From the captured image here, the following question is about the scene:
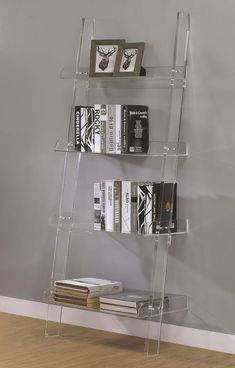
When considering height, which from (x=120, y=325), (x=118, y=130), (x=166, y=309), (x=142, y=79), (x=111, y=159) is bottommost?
(x=120, y=325)

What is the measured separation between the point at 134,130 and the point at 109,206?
1.29 feet

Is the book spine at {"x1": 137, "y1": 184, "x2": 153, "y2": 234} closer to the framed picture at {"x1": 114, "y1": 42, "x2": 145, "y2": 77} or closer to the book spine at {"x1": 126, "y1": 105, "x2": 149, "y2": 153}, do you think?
the book spine at {"x1": 126, "y1": 105, "x2": 149, "y2": 153}

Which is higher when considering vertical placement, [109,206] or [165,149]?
[165,149]

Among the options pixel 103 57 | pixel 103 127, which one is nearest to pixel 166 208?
pixel 103 127

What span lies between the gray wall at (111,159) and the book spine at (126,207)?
234 millimetres

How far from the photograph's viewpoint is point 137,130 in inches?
152

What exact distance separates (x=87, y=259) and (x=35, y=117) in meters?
0.87

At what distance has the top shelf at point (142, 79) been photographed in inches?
150

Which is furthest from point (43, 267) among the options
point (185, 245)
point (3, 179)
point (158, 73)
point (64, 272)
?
point (158, 73)

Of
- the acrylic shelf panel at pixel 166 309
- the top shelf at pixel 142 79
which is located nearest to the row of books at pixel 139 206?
the acrylic shelf panel at pixel 166 309

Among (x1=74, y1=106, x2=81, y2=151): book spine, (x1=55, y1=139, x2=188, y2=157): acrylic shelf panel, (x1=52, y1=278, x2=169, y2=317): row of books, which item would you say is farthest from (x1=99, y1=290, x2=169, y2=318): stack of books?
(x1=74, y1=106, x2=81, y2=151): book spine

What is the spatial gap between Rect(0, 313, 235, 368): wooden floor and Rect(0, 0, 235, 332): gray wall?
20 cm

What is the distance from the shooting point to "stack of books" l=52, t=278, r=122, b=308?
12.7 ft

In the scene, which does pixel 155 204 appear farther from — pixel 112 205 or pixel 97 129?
pixel 97 129
